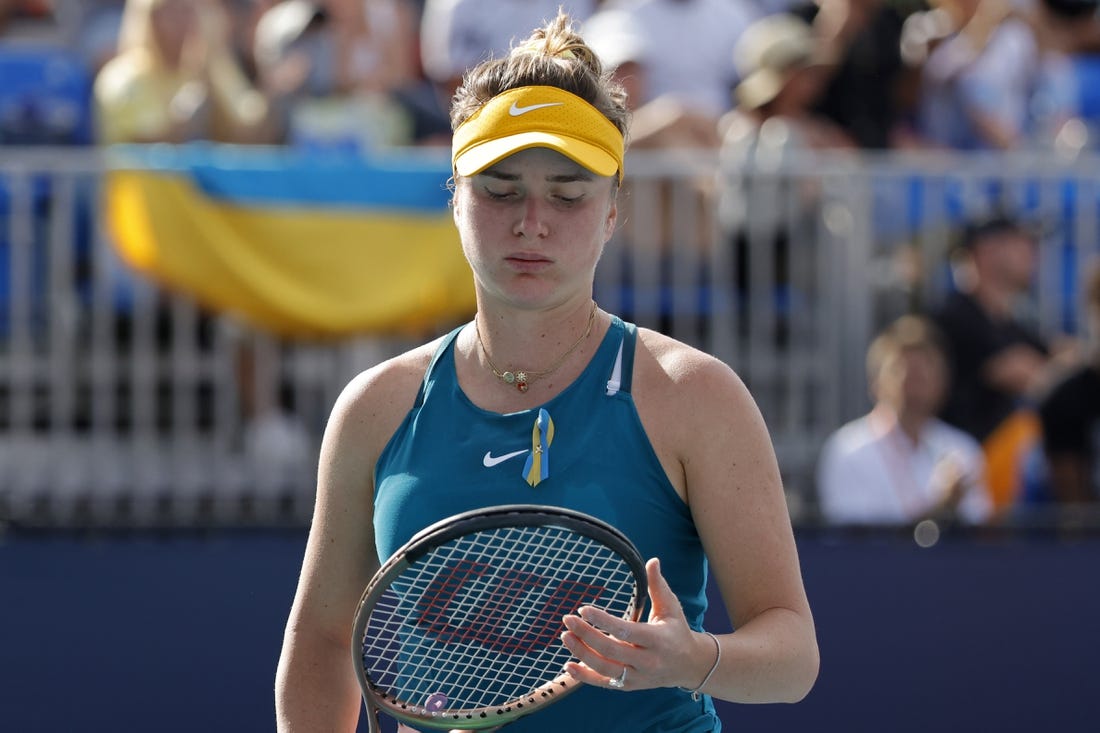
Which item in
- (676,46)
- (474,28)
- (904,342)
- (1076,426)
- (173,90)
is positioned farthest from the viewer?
(474,28)

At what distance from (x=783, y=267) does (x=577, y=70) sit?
14.4 ft

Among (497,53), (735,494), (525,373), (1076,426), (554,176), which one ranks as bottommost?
(1076,426)

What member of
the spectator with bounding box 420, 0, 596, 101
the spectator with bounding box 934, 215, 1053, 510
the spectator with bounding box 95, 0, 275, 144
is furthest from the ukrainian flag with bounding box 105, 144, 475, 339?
the spectator with bounding box 934, 215, 1053, 510

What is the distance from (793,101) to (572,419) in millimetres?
5035

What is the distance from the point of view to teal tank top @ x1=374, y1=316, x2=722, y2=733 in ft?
8.55

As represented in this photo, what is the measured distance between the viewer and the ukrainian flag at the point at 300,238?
22.1 ft

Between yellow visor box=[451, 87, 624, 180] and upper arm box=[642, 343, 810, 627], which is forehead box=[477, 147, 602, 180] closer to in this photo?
yellow visor box=[451, 87, 624, 180]

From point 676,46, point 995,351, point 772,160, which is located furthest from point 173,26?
point 995,351

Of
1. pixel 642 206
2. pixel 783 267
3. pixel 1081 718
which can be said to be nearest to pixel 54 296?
pixel 642 206

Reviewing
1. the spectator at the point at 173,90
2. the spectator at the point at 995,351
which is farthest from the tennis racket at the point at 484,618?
the spectator at the point at 173,90

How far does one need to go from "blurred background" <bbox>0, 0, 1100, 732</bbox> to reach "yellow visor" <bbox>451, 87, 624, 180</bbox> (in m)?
4.03

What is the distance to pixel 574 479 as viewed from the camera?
2.60 meters

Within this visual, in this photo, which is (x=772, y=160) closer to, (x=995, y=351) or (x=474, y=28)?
(x=995, y=351)

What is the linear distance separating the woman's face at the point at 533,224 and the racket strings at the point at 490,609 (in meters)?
0.36
